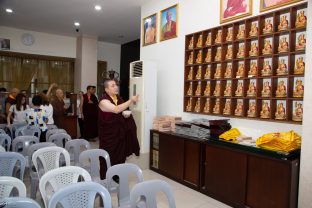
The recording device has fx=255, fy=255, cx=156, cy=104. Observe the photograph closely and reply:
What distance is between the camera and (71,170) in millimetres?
2148

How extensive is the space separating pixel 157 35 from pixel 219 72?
1.90 m

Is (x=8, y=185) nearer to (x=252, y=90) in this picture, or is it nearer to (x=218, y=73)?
(x=252, y=90)

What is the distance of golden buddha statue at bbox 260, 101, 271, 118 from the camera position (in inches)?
128

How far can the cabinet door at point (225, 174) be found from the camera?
308cm

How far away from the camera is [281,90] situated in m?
3.14

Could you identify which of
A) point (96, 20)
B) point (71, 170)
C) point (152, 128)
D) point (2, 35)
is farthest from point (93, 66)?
point (71, 170)

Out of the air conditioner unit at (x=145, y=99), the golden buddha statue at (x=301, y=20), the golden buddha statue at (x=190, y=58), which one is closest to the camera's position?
the golden buddha statue at (x=301, y=20)

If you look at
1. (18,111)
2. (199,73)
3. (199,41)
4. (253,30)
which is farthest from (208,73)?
(18,111)

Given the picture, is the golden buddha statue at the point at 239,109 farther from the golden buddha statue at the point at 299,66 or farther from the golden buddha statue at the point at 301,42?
the golden buddha statue at the point at 301,42

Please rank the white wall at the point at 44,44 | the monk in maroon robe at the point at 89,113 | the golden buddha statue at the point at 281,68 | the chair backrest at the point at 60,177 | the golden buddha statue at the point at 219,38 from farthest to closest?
the white wall at the point at 44,44, the monk in maroon robe at the point at 89,113, the golden buddha statue at the point at 219,38, the golden buddha statue at the point at 281,68, the chair backrest at the point at 60,177

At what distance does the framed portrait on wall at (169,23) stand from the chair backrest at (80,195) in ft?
11.8

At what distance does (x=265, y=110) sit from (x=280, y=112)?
198mm

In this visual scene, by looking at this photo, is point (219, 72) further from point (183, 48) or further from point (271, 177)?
point (271, 177)

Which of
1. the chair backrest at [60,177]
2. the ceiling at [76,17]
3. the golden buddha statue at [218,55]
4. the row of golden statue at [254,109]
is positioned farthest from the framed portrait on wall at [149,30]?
the chair backrest at [60,177]
